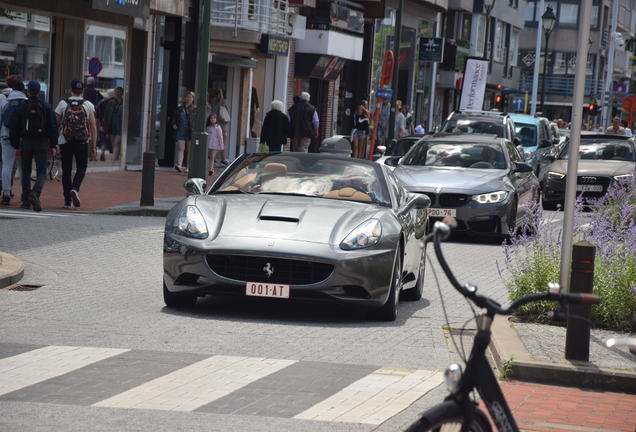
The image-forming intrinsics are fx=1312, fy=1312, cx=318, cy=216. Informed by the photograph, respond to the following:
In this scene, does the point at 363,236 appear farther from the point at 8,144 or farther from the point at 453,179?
the point at 8,144

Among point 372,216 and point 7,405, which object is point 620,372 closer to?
point 372,216

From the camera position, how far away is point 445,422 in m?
4.43

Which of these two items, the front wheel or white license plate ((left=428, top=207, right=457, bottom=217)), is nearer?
the front wheel

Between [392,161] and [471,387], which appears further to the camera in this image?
[392,161]

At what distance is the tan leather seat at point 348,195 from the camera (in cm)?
1118

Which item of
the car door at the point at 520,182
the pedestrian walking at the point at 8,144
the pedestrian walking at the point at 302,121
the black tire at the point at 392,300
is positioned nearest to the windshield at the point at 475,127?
the pedestrian walking at the point at 302,121

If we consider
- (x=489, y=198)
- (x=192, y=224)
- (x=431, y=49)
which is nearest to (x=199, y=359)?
(x=192, y=224)

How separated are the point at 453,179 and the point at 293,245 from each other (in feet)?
28.7

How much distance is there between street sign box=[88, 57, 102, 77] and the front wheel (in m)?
24.0

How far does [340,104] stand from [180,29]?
16305 mm

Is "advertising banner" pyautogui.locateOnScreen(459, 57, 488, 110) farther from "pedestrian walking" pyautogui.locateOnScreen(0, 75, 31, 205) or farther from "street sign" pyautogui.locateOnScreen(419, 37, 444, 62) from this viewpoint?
"pedestrian walking" pyautogui.locateOnScreen(0, 75, 31, 205)

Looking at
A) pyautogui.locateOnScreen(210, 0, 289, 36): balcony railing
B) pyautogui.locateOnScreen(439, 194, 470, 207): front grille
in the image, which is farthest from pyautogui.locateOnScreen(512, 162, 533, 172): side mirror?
pyautogui.locateOnScreen(210, 0, 289, 36): balcony railing

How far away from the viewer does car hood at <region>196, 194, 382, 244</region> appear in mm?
10133

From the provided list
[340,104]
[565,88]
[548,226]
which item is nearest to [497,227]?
[548,226]
